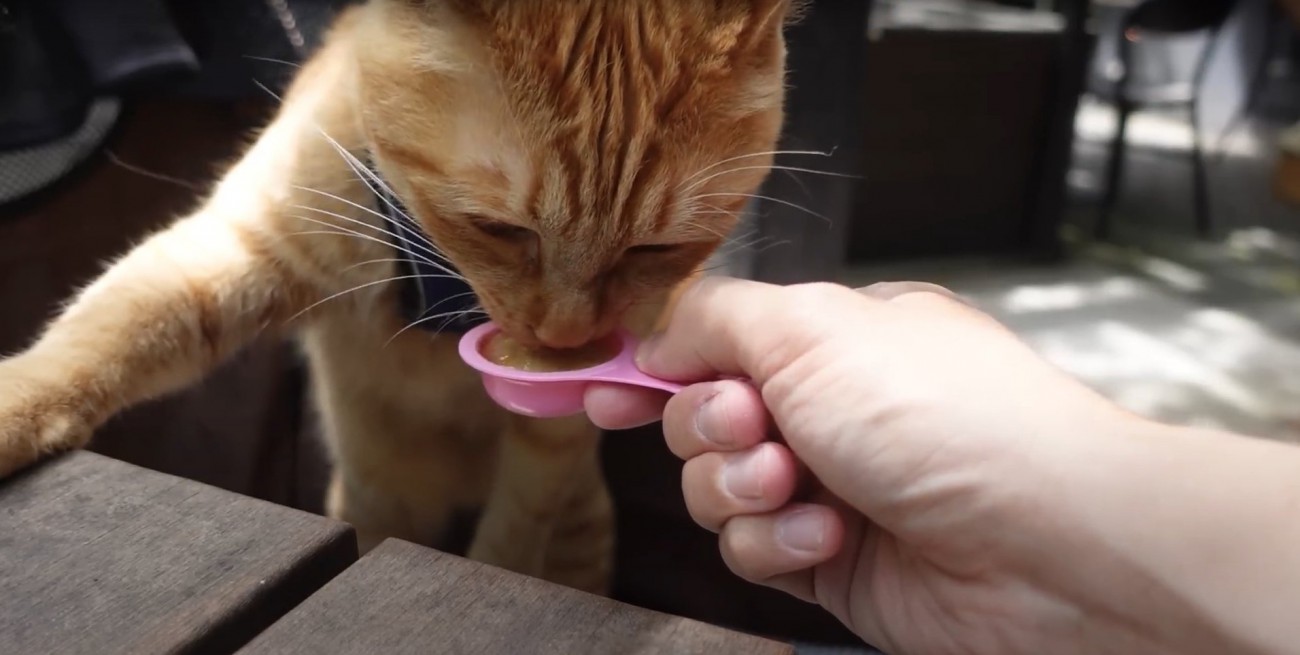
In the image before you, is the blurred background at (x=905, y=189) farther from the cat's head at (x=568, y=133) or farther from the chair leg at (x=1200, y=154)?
the cat's head at (x=568, y=133)

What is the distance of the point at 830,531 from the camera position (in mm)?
646

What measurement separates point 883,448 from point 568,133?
13.8 inches

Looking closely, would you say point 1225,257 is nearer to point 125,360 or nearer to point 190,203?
point 190,203

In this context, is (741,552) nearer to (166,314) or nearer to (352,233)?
(352,233)

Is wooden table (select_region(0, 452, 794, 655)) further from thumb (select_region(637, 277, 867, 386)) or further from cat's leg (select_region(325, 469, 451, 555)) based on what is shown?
cat's leg (select_region(325, 469, 451, 555))

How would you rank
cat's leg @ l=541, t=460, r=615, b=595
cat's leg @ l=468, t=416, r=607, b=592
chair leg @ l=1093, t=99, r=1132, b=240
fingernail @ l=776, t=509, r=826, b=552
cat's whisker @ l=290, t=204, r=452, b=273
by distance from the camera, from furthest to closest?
chair leg @ l=1093, t=99, r=1132, b=240, cat's leg @ l=541, t=460, r=615, b=595, cat's leg @ l=468, t=416, r=607, b=592, cat's whisker @ l=290, t=204, r=452, b=273, fingernail @ l=776, t=509, r=826, b=552

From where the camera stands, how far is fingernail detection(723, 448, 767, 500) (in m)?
0.66

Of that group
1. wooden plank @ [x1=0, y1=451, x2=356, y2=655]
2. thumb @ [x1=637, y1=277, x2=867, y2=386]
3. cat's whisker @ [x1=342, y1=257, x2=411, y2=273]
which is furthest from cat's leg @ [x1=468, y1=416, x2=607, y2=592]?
wooden plank @ [x1=0, y1=451, x2=356, y2=655]

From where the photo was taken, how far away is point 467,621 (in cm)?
51

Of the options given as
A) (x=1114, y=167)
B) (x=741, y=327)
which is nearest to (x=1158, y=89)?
(x=1114, y=167)

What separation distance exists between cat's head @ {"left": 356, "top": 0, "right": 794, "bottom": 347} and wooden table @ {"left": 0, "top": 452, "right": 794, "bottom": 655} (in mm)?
305

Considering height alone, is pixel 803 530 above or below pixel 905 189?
above

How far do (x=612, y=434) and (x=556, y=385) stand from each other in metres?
0.70

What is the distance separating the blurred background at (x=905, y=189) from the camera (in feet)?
4.33
